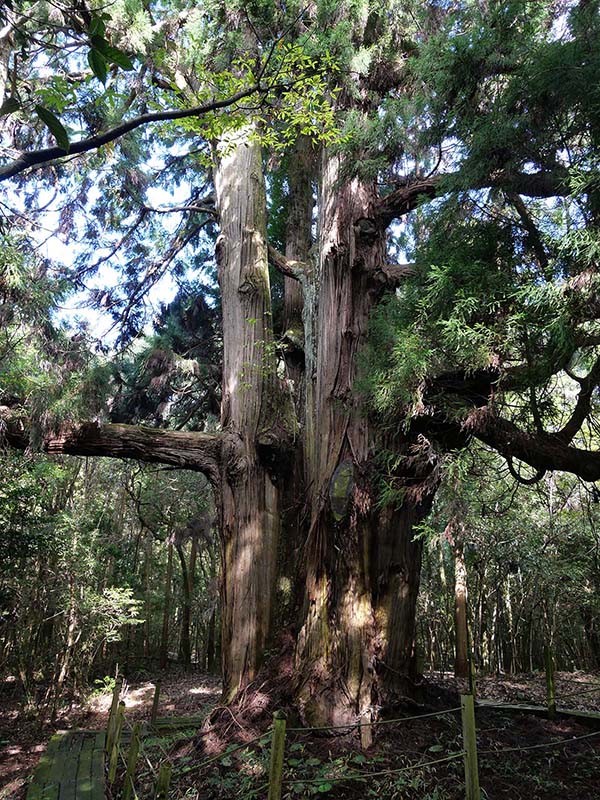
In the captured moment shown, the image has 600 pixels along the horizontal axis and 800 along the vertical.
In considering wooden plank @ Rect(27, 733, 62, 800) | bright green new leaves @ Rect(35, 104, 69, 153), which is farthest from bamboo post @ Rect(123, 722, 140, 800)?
bright green new leaves @ Rect(35, 104, 69, 153)

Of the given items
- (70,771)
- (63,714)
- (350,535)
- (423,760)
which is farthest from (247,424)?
(63,714)

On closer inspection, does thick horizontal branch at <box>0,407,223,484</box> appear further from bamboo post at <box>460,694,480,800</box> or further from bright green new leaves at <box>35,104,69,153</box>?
bright green new leaves at <box>35,104,69,153</box>

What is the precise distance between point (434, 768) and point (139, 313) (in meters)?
7.17

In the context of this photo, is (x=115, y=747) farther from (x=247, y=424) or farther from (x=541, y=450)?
(x=541, y=450)

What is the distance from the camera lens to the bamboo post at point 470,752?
10.8ft

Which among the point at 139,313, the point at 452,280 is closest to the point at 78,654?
the point at 139,313

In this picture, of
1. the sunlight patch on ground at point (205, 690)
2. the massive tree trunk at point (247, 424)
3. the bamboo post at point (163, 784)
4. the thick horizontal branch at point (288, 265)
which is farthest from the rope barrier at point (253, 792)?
the sunlight patch on ground at point (205, 690)

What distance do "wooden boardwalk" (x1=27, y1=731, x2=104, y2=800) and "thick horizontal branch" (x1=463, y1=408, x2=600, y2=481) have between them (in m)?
4.75

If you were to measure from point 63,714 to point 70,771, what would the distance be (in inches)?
202

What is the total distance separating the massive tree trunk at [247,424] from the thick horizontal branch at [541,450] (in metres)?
2.39

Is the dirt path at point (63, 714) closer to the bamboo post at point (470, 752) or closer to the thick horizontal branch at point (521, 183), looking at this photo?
the bamboo post at point (470, 752)

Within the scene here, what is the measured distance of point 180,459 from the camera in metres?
6.03

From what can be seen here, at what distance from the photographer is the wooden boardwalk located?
5086mm

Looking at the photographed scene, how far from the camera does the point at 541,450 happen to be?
188 inches
